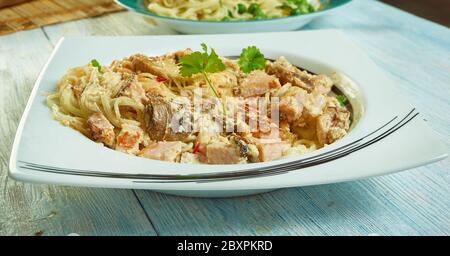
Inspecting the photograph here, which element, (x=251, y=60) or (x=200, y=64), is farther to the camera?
(x=251, y=60)

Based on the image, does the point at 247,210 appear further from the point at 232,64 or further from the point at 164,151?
the point at 232,64

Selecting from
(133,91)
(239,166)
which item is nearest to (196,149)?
(239,166)

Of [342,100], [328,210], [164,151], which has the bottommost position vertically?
[328,210]

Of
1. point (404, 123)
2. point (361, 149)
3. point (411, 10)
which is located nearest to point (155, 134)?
point (361, 149)

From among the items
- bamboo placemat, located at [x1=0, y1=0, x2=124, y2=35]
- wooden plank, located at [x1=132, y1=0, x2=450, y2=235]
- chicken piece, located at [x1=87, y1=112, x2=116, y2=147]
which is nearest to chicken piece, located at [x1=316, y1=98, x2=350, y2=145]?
wooden plank, located at [x1=132, y1=0, x2=450, y2=235]

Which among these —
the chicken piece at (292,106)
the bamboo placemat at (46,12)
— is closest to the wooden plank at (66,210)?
the chicken piece at (292,106)
